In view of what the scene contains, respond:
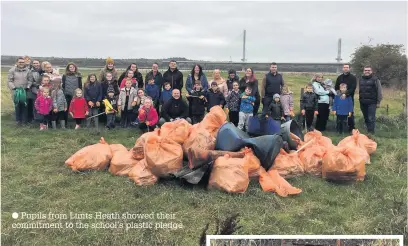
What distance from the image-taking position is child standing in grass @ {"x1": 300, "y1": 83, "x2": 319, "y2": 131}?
8.52 meters

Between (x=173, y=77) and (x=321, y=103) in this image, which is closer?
(x=321, y=103)

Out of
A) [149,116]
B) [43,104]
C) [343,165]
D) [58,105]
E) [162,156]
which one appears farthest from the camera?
[58,105]

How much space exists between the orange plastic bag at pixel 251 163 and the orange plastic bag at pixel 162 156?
33.1 inches

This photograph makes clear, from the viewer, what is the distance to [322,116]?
8.64 metres

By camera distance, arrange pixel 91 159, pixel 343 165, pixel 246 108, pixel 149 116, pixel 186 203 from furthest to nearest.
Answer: pixel 149 116 → pixel 246 108 → pixel 91 159 → pixel 343 165 → pixel 186 203

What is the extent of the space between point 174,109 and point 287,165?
2971mm

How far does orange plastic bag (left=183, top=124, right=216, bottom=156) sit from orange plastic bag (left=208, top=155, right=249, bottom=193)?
435 millimetres

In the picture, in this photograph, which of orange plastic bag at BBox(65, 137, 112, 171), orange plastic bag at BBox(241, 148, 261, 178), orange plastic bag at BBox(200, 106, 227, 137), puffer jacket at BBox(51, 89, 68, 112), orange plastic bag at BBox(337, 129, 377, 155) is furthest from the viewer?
puffer jacket at BBox(51, 89, 68, 112)

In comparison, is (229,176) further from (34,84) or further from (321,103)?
(34,84)

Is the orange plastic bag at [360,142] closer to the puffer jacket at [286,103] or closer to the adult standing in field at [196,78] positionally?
the puffer jacket at [286,103]

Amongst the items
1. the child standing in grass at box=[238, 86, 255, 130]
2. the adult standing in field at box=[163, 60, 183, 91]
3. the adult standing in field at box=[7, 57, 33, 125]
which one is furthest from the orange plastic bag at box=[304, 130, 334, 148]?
the adult standing in field at box=[7, 57, 33, 125]

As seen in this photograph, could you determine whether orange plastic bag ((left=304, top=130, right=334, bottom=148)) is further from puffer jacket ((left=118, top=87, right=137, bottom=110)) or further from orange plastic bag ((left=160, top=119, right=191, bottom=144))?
puffer jacket ((left=118, top=87, right=137, bottom=110))

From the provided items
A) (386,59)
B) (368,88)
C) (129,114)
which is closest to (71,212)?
(129,114)

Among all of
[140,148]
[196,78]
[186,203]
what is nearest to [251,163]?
[186,203]
